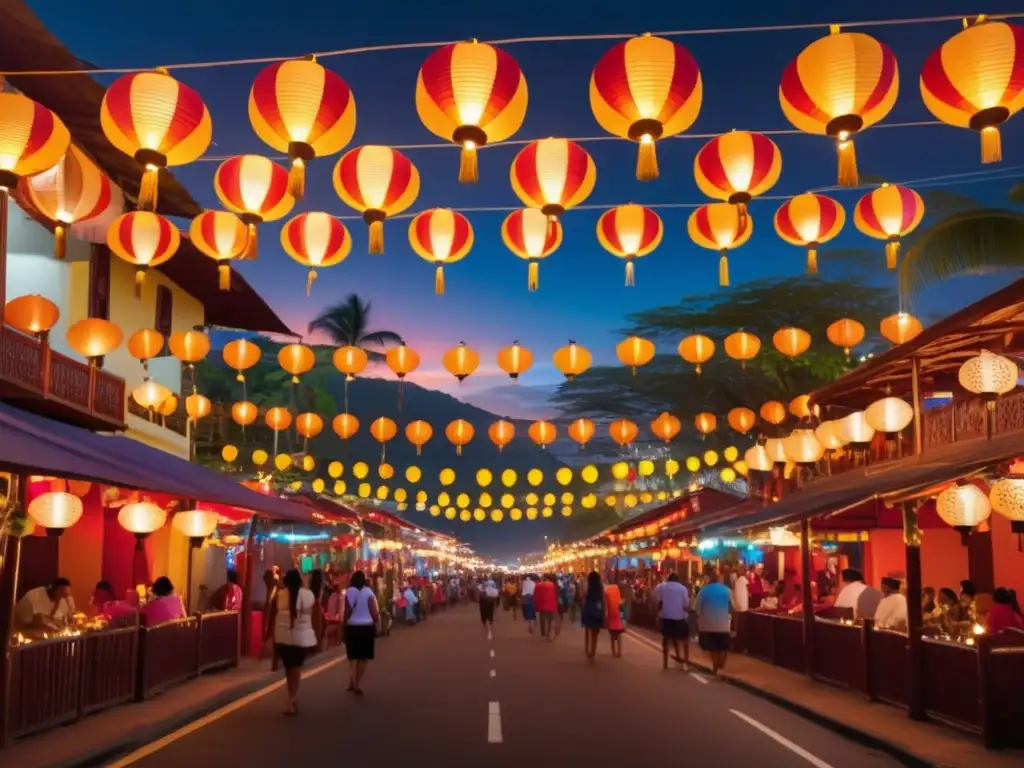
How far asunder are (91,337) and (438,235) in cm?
722

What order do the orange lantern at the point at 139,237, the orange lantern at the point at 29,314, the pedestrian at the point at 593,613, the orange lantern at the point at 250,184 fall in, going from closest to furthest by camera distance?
the orange lantern at the point at 250,184 < the orange lantern at the point at 139,237 < the orange lantern at the point at 29,314 < the pedestrian at the point at 593,613

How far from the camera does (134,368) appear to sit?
24703 millimetres

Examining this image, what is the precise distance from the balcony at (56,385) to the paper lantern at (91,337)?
12.6 inches

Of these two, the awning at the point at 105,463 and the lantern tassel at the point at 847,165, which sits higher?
the lantern tassel at the point at 847,165

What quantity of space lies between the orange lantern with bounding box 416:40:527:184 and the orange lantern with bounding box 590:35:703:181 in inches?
30.2

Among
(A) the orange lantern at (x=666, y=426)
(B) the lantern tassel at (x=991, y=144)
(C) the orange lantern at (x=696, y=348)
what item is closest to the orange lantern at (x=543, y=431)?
(A) the orange lantern at (x=666, y=426)

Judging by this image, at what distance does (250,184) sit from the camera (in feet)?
40.0

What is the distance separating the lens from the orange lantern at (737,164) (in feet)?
38.8

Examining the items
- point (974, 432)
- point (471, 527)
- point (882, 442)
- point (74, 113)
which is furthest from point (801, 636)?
point (471, 527)

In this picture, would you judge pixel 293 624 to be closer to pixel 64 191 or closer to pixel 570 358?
pixel 64 191

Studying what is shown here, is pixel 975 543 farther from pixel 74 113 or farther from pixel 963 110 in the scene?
pixel 74 113

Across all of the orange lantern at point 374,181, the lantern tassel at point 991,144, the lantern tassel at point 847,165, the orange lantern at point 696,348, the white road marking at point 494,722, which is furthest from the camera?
the orange lantern at point 696,348

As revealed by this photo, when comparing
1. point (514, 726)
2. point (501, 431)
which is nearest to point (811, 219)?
point (514, 726)

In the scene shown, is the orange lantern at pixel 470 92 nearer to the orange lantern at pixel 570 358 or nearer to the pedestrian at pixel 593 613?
the orange lantern at pixel 570 358
